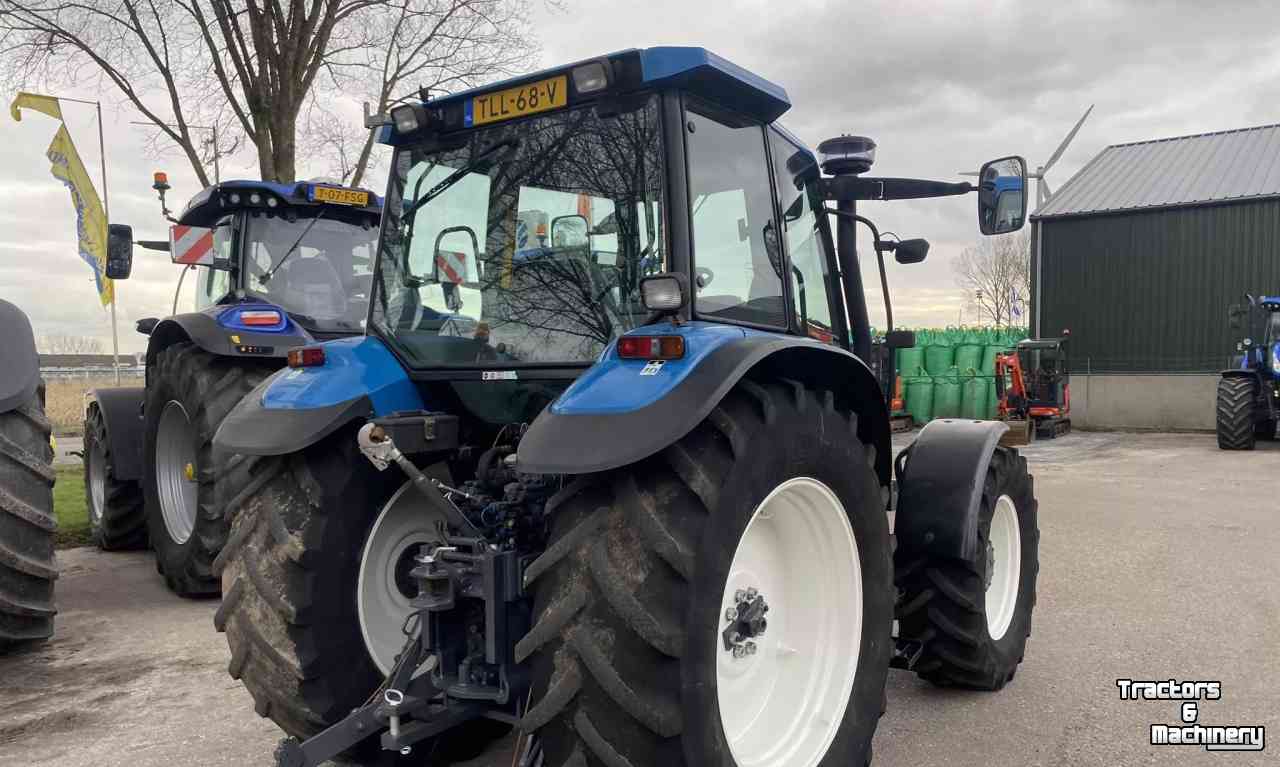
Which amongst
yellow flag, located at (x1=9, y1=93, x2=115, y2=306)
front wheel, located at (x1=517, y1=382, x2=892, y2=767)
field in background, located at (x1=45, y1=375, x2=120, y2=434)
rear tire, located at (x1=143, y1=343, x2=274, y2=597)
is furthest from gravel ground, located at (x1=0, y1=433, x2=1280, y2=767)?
field in background, located at (x1=45, y1=375, x2=120, y2=434)

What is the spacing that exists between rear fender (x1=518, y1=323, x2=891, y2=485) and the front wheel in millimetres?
119

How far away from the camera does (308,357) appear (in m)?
3.35

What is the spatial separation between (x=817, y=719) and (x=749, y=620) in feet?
1.65

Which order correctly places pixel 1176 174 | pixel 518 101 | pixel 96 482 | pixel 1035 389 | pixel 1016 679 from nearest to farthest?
pixel 518 101 < pixel 1016 679 < pixel 96 482 < pixel 1035 389 < pixel 1176 174

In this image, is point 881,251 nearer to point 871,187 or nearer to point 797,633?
point 871,187

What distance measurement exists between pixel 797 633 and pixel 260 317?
173 inches

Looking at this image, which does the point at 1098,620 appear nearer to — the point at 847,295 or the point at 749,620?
the point at 847,295

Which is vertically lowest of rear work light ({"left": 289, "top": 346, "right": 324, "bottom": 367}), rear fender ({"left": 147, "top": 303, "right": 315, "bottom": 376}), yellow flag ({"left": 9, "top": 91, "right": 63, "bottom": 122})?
rear work light ({"left": 289, "top": 346, "right": 324, "bottom": 367})

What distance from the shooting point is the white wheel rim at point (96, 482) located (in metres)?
7.66

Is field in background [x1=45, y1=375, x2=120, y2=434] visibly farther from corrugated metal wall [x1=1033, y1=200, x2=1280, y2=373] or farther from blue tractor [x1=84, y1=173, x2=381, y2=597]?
corrugated metal wall [x1=1033, y1=200, x2=1280, y2=373]

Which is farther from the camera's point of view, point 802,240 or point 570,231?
point 802,240

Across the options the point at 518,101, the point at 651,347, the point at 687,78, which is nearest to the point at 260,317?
the point at 518,101

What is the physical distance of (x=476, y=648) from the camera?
2.91m

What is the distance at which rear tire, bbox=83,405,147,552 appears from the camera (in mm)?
7348
